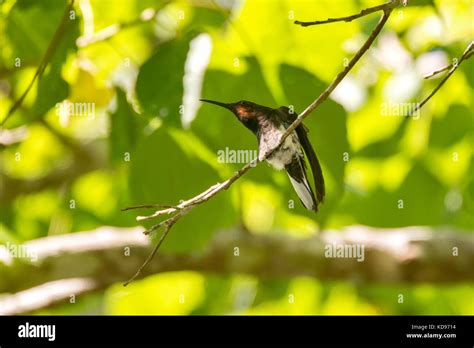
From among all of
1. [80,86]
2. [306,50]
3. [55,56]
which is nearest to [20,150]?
[80,86]

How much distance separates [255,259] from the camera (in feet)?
9.71

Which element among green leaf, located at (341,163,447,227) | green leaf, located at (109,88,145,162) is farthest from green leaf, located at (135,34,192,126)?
green leaf, located at (341,163,447,227)

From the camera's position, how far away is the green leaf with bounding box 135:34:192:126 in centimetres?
215

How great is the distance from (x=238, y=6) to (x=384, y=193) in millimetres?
1076

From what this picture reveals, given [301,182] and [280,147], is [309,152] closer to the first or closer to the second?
[280,147]

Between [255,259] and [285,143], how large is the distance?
2.54 ft

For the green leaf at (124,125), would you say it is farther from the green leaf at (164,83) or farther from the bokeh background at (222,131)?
the green leaf at (164,83)

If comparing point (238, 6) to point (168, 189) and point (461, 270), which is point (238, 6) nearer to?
point (168, 189)

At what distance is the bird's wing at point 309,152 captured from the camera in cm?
222

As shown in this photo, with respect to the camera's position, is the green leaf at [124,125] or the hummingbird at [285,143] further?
the green leaf at [124,125]

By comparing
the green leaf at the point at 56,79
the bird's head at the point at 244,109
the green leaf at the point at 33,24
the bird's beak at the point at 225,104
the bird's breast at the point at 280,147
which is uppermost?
the green leaf at the point at 33,24

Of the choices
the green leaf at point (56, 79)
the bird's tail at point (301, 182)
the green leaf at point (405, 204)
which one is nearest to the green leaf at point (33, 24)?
the green leaf at point (56, 79)

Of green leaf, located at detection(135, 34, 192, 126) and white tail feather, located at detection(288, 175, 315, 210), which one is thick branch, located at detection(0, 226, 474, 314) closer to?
white tail feather, located at detection(288, 175, 315, 210)

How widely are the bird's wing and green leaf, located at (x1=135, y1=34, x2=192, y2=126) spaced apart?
32 cm
